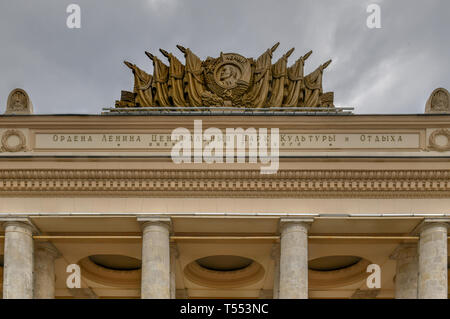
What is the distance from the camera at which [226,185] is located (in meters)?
30.7

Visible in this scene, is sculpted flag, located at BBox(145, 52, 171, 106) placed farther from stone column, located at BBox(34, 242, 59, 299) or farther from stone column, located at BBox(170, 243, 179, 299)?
stone column, located at BBox(34, 242, 59, 299)

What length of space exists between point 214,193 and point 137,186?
306 cm

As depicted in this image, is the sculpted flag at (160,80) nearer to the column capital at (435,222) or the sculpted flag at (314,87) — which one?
the sculpted flag at (314,87)

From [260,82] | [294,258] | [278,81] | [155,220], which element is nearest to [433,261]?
[294,258]

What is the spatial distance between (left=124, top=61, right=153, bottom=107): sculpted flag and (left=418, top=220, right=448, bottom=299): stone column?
41.8 feet

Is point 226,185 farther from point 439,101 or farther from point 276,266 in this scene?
point 439,101

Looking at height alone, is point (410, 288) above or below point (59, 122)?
below

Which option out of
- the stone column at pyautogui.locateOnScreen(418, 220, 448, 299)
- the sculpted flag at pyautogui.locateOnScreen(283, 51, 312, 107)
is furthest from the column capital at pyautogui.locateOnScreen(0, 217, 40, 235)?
the stone column at pyautogui.locateOnScreen(418, 220, 448, 299)

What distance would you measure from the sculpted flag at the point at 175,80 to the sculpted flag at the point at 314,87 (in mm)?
5391

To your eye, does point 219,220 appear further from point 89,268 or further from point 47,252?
point 89,268

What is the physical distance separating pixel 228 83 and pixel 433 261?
11.4 meters

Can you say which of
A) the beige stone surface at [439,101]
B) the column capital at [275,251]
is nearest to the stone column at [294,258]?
the column capital at [275,251]

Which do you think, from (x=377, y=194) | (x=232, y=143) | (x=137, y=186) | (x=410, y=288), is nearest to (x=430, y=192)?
(x=377, y=194)
